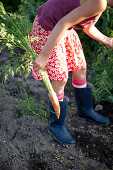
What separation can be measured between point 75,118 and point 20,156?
2.40ft


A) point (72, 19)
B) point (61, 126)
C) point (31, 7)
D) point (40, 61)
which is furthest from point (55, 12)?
point (31, 7)

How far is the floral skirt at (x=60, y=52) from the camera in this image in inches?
62.7

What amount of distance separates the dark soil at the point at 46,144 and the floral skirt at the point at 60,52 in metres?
0.55

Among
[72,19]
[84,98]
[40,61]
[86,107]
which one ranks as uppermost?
[72,19]

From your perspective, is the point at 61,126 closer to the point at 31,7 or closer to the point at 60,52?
the point at 60,52

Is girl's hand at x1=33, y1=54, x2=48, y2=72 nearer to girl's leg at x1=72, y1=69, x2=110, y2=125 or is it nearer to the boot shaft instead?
girl's leg at x1=72, y1=69, x2=110, y2=125

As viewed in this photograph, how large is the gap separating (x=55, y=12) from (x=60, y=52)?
283 millimetres

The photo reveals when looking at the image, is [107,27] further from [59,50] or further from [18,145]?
[18,145]

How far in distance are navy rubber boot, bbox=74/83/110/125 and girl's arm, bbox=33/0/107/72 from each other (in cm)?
73

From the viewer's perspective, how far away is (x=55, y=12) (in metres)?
1.46

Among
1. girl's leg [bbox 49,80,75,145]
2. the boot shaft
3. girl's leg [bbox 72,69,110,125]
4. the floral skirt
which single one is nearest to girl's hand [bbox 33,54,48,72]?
the floral skirt

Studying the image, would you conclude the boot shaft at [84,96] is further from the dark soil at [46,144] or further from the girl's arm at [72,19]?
the girl's arm at [72,19]

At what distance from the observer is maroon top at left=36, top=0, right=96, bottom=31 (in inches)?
54.9

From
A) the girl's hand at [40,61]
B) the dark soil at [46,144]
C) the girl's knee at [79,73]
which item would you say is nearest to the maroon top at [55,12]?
the girl's hand at [40,61]
